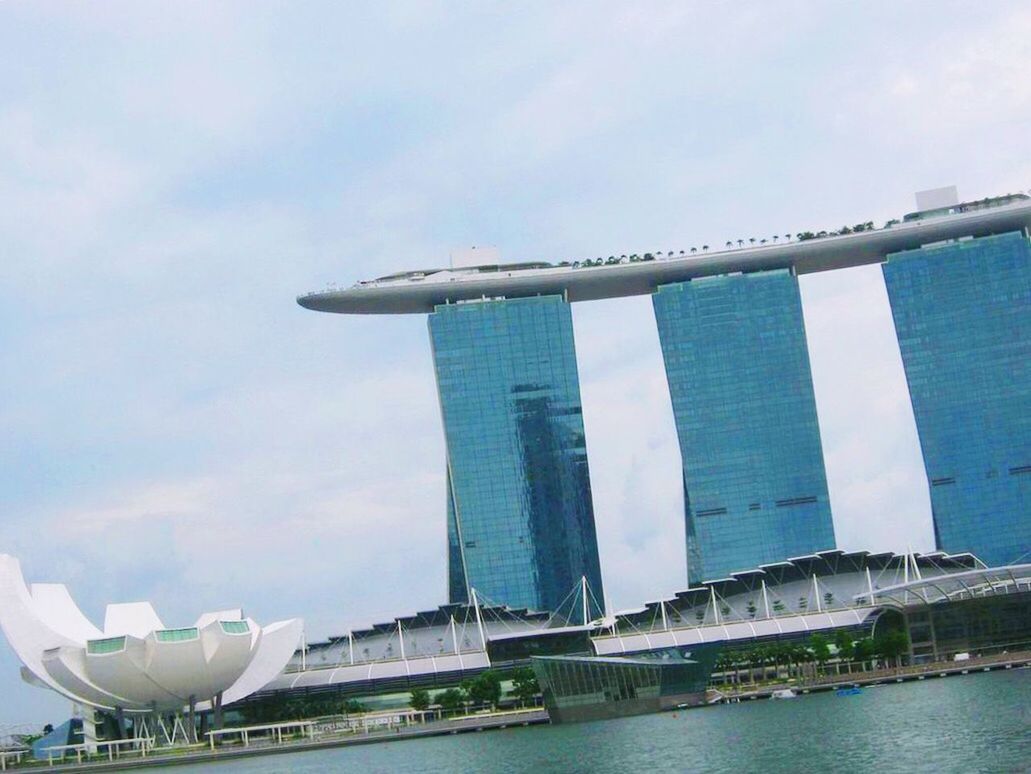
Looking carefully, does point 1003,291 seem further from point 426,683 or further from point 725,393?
point 426,683

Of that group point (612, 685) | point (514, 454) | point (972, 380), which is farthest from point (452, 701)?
point (972, 380)

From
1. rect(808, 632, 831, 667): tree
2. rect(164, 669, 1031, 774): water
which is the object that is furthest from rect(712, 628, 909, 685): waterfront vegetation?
rect(164, 669, 1031, 774): water

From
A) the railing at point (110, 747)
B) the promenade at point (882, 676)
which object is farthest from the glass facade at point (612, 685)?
the railing at point (110, 747)

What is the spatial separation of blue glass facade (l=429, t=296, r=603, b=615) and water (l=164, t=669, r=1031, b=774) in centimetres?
3633

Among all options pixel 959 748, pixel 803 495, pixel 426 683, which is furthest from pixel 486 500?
pixel 959 748

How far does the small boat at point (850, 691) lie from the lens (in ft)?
280

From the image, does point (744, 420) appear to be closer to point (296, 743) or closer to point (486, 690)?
point (486, 690)

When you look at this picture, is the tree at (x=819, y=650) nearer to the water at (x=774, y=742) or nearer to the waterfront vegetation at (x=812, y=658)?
the waterfront vegetation at (x=812, y=658)

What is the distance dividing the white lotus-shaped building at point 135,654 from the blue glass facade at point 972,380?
54832mm

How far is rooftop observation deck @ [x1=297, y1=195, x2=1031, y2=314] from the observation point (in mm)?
125375

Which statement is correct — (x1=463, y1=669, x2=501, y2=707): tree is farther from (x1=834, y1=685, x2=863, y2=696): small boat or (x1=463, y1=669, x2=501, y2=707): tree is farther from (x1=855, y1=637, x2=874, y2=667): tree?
(x1=855, y1=637, x2=874, y2=667): tree

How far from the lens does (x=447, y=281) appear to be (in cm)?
12506

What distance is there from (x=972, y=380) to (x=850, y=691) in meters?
46.1

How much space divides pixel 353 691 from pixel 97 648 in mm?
23469
